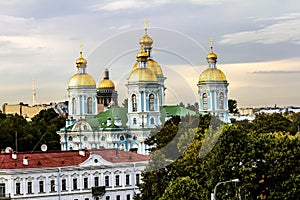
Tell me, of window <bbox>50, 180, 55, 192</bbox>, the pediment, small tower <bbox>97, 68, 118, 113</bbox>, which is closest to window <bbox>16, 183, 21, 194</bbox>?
window <bbox>50, 180, 55, 192</bbox>

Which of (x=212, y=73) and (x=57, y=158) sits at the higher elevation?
(x=212, y=73)

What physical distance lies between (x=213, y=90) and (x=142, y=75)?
12445 mm

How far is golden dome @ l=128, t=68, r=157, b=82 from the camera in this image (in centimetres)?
9406

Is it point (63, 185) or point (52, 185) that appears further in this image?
point (63, 185)

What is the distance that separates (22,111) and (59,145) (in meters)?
61.6

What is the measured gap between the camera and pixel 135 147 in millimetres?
89188

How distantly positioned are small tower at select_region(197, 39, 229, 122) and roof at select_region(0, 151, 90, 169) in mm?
38502

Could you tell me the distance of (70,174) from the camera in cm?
6284

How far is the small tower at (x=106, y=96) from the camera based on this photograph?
9925cm

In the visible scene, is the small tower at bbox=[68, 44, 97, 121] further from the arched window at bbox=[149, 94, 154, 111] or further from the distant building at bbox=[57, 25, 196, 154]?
the arched window at bbox=[149, 94, 154, 111]

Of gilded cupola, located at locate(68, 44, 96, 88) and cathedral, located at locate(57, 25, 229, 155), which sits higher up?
gilded cupola, located at locate(68, 44, 96, 88)

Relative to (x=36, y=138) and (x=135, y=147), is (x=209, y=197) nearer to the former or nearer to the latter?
(x=135, y=147)

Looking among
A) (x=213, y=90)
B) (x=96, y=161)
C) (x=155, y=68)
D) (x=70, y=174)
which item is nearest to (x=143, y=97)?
(x=155, y=68)

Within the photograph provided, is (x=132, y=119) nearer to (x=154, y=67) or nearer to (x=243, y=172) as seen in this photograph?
(x=154, y=67)
